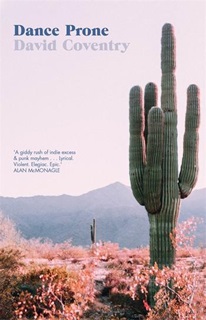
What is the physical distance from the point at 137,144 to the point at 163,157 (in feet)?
2.13

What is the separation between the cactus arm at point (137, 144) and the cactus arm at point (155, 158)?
37cm

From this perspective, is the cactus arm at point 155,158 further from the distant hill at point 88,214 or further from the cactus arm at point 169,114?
the distant hill at point 88,214

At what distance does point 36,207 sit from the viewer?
217 feet

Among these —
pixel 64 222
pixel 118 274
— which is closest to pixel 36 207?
pixel 64 222

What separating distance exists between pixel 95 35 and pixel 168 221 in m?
3.64

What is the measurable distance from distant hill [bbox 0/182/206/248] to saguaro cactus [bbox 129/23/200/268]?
40.3 metres

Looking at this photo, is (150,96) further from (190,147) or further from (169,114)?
(190,147)

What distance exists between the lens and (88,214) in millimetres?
63281

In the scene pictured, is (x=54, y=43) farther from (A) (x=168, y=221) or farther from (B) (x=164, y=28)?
(A) (x=168, y=221)

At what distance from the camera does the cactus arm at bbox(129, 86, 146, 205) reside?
10273 mm

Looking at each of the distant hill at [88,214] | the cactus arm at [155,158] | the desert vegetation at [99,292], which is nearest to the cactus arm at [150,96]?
the cactus arm at [155,158]

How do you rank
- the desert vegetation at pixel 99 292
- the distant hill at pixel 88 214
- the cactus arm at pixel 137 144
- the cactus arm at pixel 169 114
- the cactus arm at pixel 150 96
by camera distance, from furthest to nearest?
the distant hill at pixel 88 214 → the cactus arm at pixel 150 96 → the cactus arm at pixel 137 144 → the cactus arm at pixel 169 114 → the desert vegetation at pixel 99 292

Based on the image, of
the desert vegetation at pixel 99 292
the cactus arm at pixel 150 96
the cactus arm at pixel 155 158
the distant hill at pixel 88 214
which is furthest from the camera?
the distant hill at pixel 88 214

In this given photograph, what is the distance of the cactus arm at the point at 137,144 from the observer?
10.3 m
